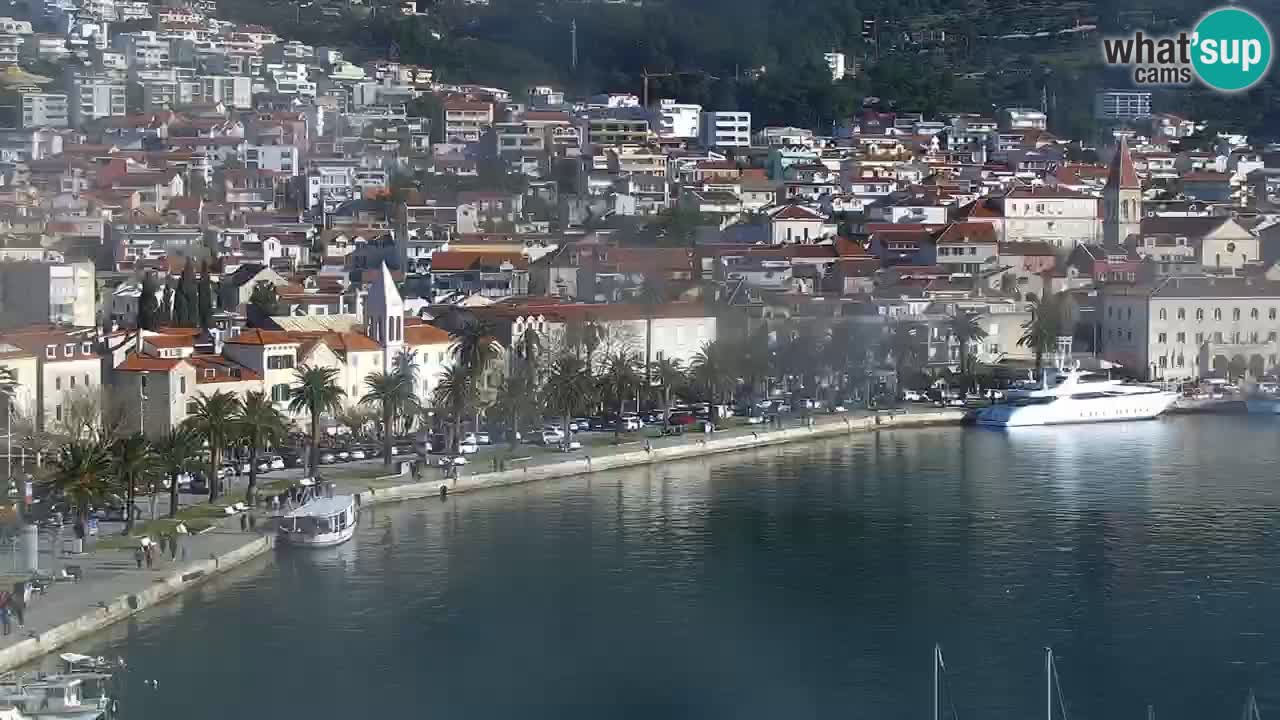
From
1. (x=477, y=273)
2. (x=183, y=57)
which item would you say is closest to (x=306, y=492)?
(x=477, y=273)

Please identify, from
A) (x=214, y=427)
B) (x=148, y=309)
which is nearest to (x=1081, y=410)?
(x=148, y=309)

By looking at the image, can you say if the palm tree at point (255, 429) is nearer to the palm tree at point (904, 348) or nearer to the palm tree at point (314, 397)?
the palm tree at point (314, 397)

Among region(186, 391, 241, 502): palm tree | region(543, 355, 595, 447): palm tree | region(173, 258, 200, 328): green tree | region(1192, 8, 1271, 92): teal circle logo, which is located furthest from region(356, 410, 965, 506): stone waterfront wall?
region(1192, 8, 1271, 92): teal circle logo

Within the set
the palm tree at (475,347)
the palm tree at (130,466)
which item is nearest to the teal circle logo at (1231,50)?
the palm tree at (475,347)

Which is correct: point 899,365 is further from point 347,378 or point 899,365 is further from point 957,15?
point 957,15

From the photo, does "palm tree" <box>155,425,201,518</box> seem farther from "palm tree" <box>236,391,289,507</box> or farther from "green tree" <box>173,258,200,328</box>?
"green tree" <box>173,258,200,328</box>
